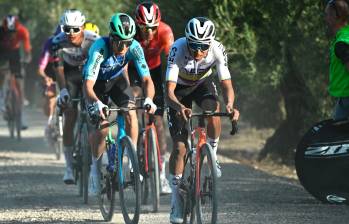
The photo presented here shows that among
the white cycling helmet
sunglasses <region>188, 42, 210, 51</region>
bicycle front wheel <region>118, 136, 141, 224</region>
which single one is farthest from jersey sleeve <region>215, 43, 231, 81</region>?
the white cycling helmet

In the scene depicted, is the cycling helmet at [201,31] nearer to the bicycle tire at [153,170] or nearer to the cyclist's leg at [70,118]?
the bicycle tire at [153,170]

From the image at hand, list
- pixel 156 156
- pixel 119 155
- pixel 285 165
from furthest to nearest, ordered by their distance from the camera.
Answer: pixel 285 165 < pixel 156 156 < pixel 119 155

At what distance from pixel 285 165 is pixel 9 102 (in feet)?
17.5

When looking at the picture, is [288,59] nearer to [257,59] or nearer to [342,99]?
[257,59]

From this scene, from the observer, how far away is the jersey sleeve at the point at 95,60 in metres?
10.5

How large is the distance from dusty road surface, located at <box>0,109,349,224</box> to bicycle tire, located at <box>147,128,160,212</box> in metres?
0.15

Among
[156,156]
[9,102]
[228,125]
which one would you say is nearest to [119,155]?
[156,156]

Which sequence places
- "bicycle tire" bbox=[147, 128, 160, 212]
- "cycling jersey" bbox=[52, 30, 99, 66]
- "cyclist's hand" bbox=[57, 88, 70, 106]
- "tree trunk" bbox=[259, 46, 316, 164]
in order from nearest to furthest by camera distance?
"bicycle tire" bbox=[147, 128, 160, 212]
"cyclist's hand" bbox=[57, 88, 70, 106]
"cycling jersey" bbox=[52, 30, 99, 66]
"tree trunk" bbox=[259, 46, 316, 164]

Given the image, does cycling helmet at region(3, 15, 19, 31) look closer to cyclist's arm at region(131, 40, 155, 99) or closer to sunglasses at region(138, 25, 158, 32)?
sunglasses at region(138, 25, 158, 32)

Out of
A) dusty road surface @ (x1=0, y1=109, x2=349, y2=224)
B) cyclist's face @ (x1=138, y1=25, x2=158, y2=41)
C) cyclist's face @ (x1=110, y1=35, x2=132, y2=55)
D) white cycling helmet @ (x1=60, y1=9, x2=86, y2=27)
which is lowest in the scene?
dusty road surface @ (x1=0, y1=109, x2=349, y2=224)

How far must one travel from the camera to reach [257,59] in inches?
651

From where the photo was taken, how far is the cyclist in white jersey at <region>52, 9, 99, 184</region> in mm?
12719

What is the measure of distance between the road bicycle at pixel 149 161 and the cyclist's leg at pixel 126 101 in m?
0.41

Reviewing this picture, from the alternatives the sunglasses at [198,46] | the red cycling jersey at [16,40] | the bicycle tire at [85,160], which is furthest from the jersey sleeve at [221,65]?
the red cycling jersey at [16,40]
